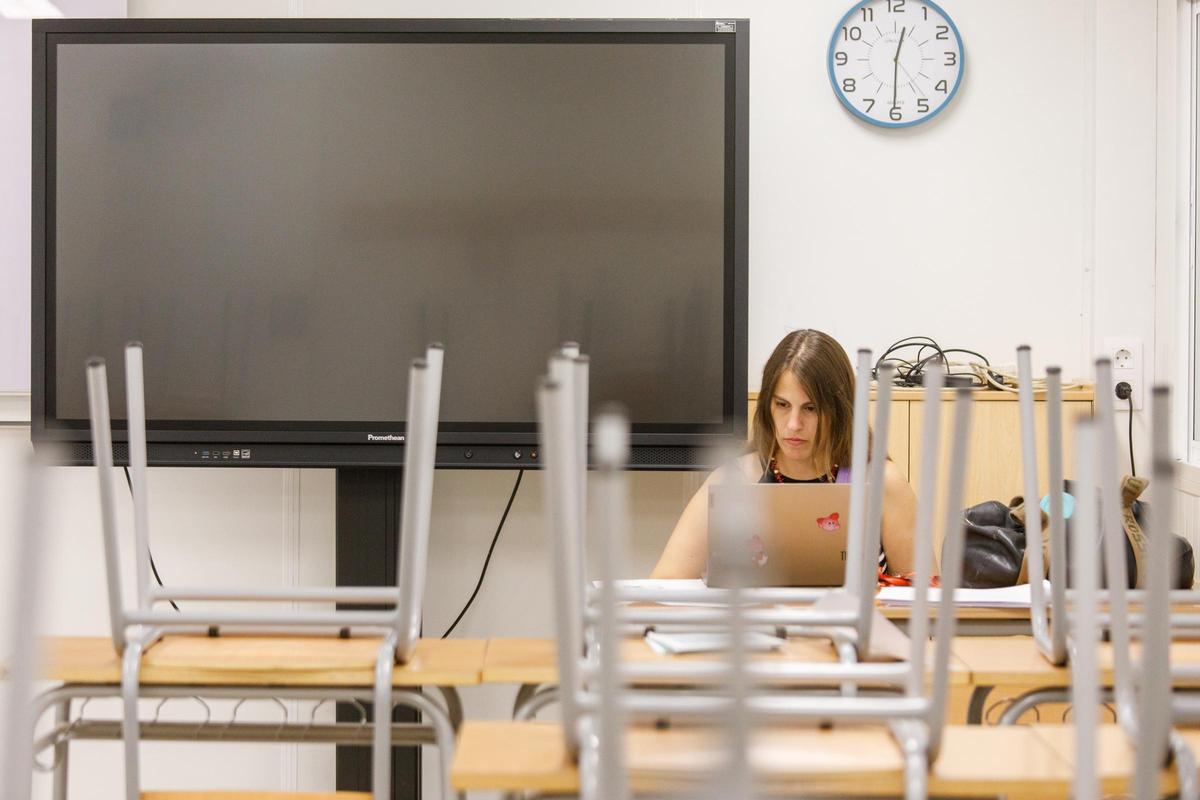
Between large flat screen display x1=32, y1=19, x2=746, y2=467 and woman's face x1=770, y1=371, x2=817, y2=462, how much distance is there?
174 mm

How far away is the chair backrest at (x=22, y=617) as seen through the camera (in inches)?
22.3

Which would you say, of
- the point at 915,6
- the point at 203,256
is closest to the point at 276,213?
the point at 203,256

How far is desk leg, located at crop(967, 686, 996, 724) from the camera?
1.75 m

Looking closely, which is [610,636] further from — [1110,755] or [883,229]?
[883,229]

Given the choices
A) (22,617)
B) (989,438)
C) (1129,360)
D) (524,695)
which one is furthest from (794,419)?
(22,617)

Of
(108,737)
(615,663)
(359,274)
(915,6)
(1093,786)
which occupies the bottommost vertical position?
(108,737)

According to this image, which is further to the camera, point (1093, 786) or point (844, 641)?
point (844, 641)

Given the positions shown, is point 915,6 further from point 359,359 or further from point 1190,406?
point 359,359

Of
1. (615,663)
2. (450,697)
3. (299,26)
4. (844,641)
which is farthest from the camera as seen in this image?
(299,26)

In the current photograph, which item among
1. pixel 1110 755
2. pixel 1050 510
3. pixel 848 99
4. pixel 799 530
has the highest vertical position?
pixel 848 99

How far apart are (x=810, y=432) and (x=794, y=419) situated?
0.06 meters

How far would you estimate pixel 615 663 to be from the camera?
Result: 2.42ft

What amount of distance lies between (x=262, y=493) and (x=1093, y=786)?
2757 mm

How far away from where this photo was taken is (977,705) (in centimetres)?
179
